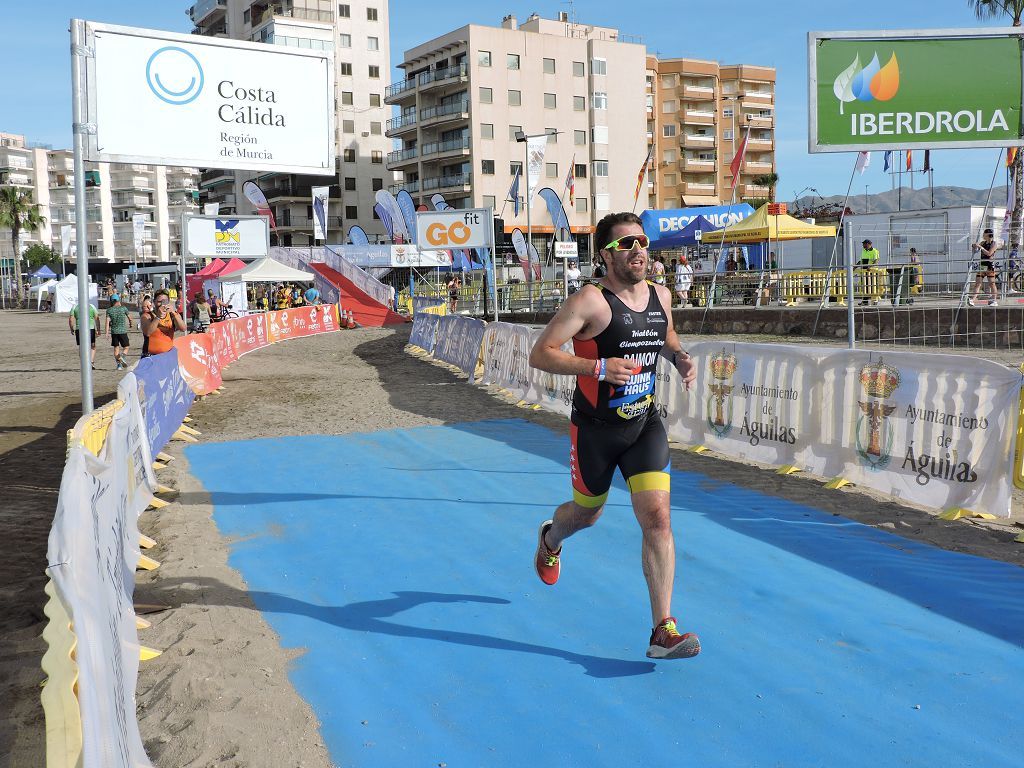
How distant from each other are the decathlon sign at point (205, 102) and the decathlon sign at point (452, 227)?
27.1 feet

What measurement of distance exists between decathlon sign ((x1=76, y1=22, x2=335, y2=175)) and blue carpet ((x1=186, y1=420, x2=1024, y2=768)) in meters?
5.20

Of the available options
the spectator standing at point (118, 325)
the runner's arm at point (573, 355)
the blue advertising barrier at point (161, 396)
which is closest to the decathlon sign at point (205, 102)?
the blue advertising barrier at point (161, 396)

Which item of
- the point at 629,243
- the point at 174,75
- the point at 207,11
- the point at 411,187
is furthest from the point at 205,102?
the point at 207,11

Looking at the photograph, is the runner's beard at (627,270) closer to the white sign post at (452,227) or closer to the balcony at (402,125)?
the white sign post at (452,227)

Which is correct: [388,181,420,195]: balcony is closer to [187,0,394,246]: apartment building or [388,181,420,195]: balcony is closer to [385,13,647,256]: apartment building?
[385,13,647,256]: apartment building

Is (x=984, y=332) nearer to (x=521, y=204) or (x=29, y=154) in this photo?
(x=521, y=204)

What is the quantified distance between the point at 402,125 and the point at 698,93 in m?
32.0

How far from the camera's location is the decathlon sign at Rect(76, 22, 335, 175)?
9.88 meters

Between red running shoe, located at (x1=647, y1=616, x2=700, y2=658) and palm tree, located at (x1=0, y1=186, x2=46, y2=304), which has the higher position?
palm tree, located at (x1=0, y1=186, x2=46, y2=304)

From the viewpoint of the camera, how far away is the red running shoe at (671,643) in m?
4.01

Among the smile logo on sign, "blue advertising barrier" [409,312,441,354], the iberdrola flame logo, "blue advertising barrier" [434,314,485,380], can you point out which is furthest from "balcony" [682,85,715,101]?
the iberdrola flame logo

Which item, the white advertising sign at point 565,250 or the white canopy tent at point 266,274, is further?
the white canopy tent at point 266,274

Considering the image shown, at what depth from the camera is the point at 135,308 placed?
53.4 metres

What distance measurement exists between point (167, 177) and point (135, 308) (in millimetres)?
94255
